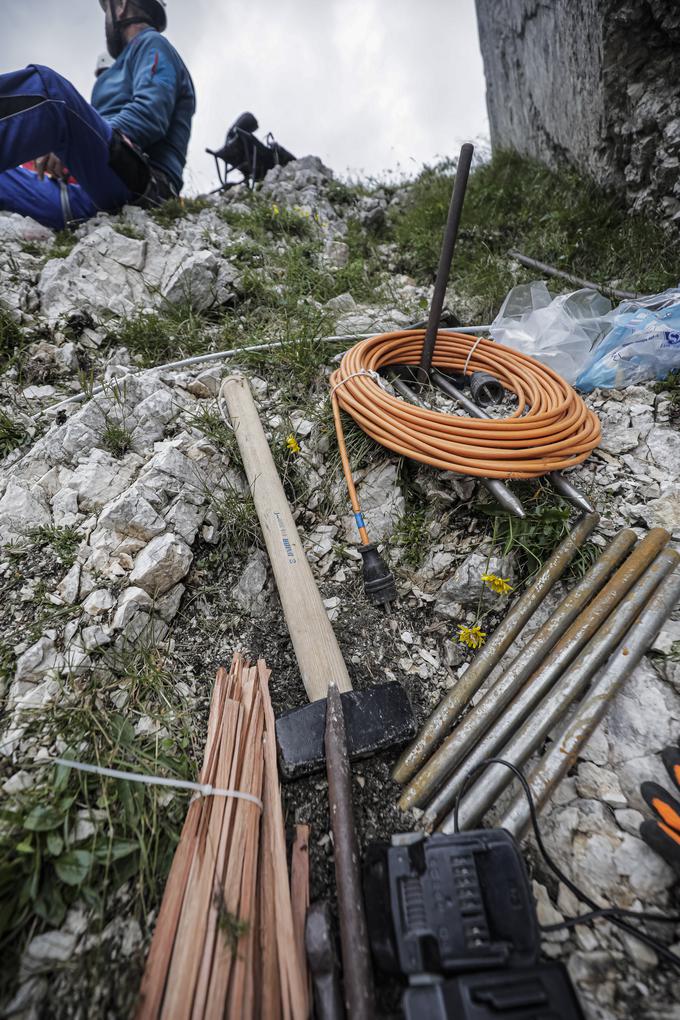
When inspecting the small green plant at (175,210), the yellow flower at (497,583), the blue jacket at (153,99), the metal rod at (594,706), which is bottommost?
the metal rod at (594,706)

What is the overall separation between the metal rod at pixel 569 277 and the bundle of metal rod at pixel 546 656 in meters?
2.44

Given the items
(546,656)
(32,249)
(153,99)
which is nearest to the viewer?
(546,656)

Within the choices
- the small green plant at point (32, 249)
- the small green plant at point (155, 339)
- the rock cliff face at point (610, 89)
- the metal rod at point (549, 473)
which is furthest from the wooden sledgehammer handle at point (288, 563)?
the rock cliff face at point (610, 89)

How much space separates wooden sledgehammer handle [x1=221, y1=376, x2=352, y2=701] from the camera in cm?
163

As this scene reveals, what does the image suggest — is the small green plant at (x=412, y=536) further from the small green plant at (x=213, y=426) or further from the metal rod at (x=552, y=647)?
the small green plant at (x=213, y=426)

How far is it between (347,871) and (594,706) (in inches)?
36.8

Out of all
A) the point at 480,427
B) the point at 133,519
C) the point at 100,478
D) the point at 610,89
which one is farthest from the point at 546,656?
the point at 610,89

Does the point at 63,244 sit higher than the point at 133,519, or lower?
higher

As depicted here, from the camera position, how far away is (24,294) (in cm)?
350

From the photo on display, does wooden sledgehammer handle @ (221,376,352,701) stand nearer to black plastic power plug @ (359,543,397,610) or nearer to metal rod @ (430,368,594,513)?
black plastic power plug @ (359,543,397,610)

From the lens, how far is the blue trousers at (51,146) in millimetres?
3672

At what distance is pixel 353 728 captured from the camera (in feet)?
4.81

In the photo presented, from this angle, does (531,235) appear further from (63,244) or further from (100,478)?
(63,244)

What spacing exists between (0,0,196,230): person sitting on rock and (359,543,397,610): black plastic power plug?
483 cm
